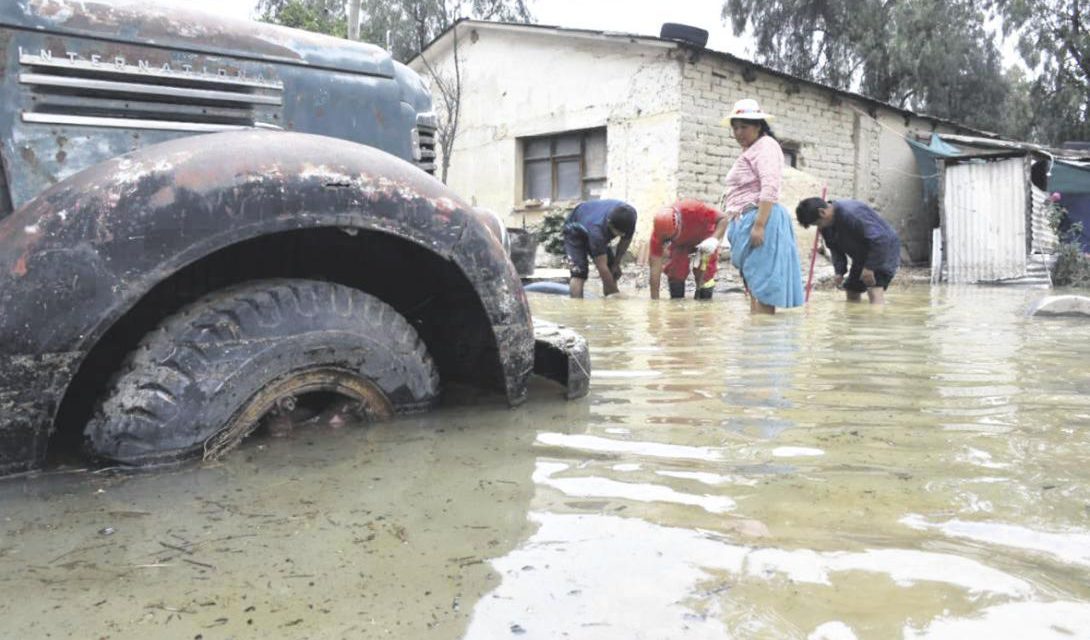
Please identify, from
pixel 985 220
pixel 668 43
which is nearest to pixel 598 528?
pixel 668 43

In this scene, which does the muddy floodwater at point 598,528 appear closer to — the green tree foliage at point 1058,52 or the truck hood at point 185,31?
the truck hood at point 185,31

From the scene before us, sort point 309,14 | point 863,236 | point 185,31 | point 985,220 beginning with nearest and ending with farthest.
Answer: point 185,31 < point 863,236 < point 985,220 < point 309,14

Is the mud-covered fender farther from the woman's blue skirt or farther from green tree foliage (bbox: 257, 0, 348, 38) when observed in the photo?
green tree foliage (bbox: 257, 0, 348, 38)

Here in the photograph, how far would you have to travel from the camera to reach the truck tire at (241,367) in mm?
1861

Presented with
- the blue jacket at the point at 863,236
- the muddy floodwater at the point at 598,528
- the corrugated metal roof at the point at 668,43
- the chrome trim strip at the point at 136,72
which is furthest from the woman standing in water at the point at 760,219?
the corrugated metal roof at the point at 668,43

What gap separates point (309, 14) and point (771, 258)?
17.1 meters

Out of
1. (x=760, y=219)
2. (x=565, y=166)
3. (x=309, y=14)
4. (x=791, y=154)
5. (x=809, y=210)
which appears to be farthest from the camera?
(x=309, y=14)

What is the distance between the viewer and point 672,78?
12836 millimetres

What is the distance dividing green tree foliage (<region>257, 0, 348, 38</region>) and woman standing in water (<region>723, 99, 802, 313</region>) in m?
15.0

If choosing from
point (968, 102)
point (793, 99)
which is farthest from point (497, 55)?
point (968, 102)

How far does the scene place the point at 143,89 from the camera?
2262mm

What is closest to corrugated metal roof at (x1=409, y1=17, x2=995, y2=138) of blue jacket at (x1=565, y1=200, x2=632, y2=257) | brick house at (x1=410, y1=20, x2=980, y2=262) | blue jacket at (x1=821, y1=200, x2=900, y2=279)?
brick house at (x1=410, y1=20, x2=980, y2=262)

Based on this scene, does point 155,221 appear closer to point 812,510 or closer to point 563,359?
point 563,359

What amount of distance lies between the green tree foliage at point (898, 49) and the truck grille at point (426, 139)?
71.7ft
